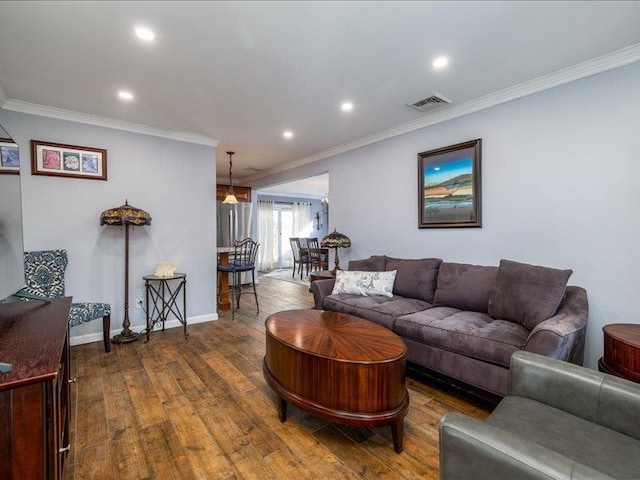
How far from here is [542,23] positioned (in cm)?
196

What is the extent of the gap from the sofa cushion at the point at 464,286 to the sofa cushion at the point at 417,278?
0.32 ft

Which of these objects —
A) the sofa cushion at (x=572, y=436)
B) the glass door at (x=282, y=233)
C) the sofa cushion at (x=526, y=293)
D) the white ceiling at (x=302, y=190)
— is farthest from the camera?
the glass door at (x=282, y=233)

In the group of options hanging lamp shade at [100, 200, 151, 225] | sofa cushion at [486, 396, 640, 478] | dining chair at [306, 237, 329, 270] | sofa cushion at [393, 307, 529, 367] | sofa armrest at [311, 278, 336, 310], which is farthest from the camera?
dining chair at [306, 237, 329, 270]

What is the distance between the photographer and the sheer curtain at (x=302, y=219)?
10.6 meters

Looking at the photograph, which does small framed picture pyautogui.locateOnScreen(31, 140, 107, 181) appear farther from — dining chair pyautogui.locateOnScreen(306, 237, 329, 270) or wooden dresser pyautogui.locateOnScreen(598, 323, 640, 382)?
dining chair pyautogui.locateOnScreen(306, 237, 329, 270)

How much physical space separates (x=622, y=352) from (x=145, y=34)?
141 inches

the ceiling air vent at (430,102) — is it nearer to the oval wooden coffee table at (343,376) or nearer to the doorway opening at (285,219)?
the oval wooden coffee table at (343,376)

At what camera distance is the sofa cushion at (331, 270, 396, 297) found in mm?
3416

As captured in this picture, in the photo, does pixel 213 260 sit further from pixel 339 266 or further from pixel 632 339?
pixel 632 339

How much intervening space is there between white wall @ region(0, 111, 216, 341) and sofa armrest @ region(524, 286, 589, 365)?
12.6 ft

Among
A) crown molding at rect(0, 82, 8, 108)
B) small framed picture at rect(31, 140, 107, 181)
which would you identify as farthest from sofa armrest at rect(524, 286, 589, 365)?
crown molding at rect(0, 82, 8, 108)

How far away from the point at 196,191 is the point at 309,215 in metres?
6.91

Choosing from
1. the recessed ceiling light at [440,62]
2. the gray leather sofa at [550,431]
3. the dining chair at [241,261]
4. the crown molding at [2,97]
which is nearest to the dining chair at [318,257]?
the dining chair at [241,261]

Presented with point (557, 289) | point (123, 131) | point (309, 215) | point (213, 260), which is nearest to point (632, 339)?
point (557, 289)
